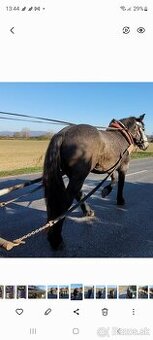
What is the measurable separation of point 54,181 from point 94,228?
1489 mm

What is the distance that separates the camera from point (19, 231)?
15.1ft

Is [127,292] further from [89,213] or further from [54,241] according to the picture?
[89,213]

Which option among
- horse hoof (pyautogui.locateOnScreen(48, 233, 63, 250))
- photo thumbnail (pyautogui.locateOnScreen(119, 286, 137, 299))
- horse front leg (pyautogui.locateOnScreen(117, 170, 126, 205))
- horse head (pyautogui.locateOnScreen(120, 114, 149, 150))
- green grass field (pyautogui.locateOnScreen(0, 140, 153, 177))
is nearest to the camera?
photo thumbnail (pyautogui.locateOnScreen(119, 286, 137, 299))

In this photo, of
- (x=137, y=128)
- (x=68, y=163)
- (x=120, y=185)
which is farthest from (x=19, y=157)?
(x=68, y=163)

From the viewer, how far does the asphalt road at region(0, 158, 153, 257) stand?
390cm

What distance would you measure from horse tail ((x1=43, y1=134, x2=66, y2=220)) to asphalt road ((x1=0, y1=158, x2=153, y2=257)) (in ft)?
1.45

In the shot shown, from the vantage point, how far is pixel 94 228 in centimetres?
486

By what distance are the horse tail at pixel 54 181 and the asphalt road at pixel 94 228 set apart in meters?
0.44

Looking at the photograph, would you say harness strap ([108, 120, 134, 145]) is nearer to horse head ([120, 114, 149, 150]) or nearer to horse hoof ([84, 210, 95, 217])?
horse head ([120, 114, 149, 150])

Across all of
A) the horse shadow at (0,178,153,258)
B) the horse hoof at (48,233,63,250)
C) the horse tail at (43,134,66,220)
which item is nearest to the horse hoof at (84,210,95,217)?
the horse shadow at (0,178,153,258)

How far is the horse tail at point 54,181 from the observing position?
11.6ft
